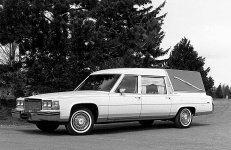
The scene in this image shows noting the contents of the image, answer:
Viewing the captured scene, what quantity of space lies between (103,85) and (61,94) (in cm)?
140

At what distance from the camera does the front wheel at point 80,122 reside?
1062cm

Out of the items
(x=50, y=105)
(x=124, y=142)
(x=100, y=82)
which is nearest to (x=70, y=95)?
(x=50, y=105)

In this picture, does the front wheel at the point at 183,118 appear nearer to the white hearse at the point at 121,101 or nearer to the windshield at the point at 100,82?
the white hearse at the point at 121,101

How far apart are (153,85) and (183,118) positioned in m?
1.55

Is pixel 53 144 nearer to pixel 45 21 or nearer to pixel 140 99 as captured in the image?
pixel 140 99

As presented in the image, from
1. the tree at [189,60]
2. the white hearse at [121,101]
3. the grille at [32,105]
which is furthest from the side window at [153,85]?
the tree at [189,60]

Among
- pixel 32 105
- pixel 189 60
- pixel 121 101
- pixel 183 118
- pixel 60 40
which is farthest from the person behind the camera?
pixel 189 60

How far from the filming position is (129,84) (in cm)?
1200

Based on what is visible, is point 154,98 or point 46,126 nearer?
point 46,126

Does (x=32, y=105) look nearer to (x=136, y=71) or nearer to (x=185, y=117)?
(x=136, y=71)

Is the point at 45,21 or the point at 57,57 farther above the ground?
the point at 45,21

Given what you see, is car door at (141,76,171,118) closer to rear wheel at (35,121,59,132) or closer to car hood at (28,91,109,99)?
car hood at (28,91,109,99)

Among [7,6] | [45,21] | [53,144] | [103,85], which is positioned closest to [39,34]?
[45,21]

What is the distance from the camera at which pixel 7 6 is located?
16.3m
